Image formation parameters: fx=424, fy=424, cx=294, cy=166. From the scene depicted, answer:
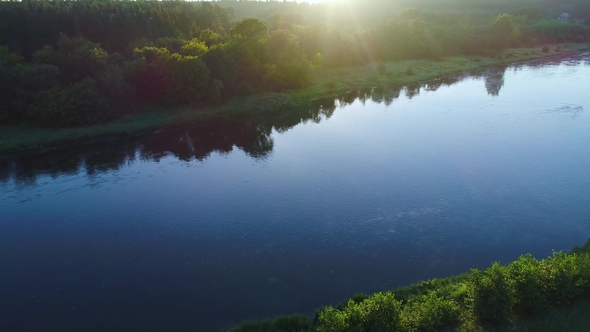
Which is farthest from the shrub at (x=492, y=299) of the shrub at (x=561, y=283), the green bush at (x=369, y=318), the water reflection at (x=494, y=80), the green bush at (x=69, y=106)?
the water reflection at (x=494, y=80)

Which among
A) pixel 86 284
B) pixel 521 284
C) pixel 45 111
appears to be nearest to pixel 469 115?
pixel 521 284

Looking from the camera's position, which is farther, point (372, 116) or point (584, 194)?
point (372, 116)

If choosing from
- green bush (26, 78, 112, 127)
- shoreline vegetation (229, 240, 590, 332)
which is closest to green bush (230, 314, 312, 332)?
shoreline vegetation (229, 240, 590, 332)

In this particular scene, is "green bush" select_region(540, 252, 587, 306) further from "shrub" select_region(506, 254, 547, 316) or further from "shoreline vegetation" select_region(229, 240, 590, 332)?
"shrub" select_region(506, 254, 547, 316)

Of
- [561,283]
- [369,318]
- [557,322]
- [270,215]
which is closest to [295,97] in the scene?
[270,215]

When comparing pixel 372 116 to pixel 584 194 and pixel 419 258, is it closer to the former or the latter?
pixel 584 194
